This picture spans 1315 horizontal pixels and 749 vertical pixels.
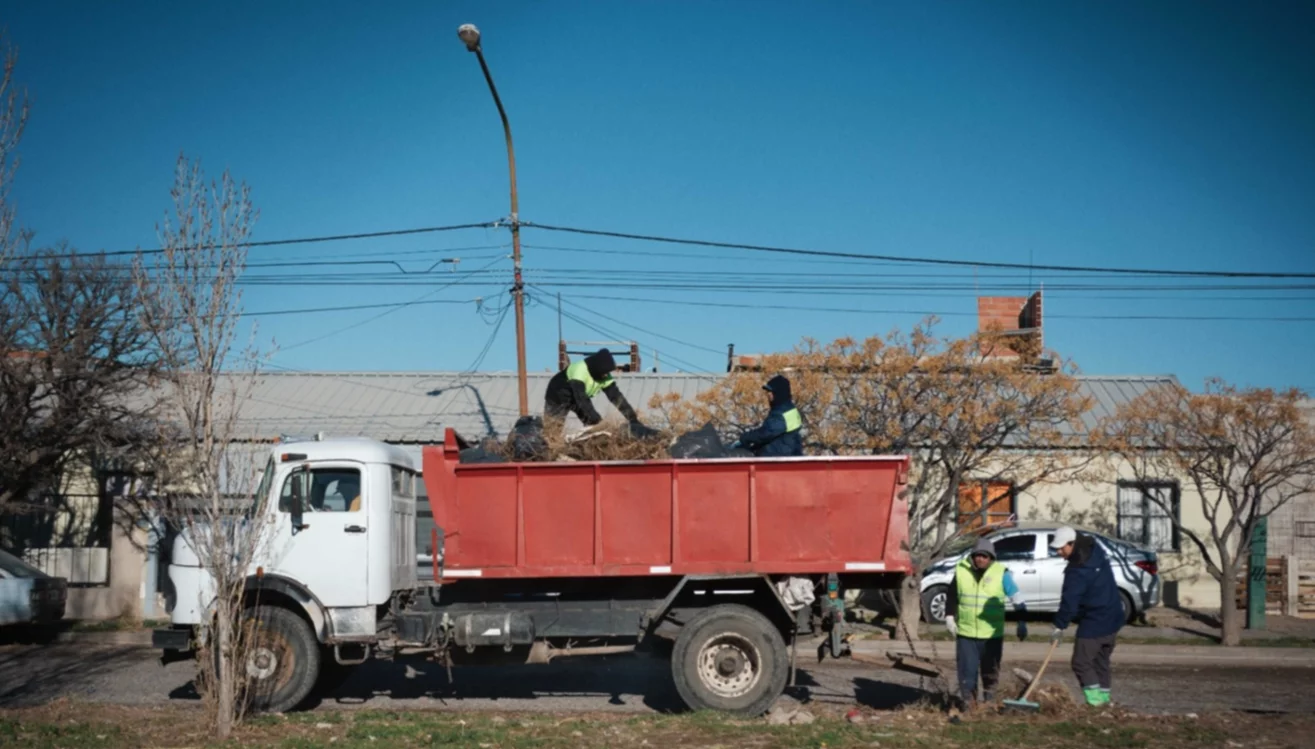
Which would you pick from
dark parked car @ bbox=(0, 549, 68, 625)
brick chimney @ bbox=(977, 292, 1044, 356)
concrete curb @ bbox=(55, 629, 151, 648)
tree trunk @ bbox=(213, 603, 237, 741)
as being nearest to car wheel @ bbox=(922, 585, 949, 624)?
brick chimney @ bbox=(977, 292, 1044, 356)

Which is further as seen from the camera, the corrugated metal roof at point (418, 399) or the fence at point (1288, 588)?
the corrugated metal roof at point (418, 399)

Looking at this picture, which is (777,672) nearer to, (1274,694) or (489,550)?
(489,550)

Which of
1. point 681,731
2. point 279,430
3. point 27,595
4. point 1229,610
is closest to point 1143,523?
point 1229,610

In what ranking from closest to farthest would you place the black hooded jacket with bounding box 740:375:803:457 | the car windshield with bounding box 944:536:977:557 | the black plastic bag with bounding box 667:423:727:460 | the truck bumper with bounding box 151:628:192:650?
the truck bumper with bounding box 151:628:192:650, the black plastic bag with bounding box 667:423:727:460, the black hooded jacket with bounding box 740:375:803:457, the car windshield with bounding box 944:536:977:557

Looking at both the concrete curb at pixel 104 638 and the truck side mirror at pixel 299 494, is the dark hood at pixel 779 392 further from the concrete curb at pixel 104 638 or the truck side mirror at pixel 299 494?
the concrete curb at pixel 104 638

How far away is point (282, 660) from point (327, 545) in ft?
3.77

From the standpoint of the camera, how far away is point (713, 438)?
10555mm

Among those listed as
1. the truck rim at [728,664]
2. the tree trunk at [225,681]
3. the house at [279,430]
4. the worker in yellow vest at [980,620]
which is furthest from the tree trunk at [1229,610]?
the tree trunk at [225,681]

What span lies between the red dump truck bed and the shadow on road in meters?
5.26

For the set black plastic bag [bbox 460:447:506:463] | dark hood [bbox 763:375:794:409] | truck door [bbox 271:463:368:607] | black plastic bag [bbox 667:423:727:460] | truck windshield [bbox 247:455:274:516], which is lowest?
truck door [bbox 271:463:368:607]

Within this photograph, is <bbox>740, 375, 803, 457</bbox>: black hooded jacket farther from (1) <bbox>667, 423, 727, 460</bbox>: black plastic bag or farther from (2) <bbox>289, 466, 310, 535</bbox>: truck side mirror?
(2) <bbox>289, 466, 310, 535</bbox>: truck side mirror

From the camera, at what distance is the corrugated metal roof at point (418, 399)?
24297 millimetres

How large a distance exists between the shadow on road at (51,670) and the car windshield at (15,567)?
1118 mm

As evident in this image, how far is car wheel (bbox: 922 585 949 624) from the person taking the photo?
58.9 ft
